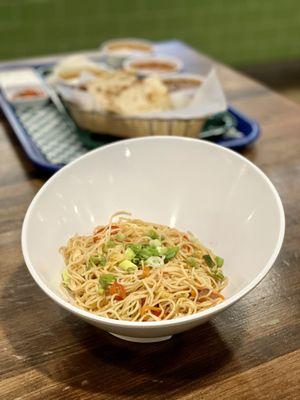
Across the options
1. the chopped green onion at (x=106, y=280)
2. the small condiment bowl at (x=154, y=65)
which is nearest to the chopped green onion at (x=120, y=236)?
the chopped green onion at (x=106, y=280)

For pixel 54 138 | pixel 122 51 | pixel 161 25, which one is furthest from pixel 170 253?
pixel 161 25

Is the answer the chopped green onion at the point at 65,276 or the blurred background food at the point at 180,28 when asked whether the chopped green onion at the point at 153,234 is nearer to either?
the chopped green onion at the point at 65,276

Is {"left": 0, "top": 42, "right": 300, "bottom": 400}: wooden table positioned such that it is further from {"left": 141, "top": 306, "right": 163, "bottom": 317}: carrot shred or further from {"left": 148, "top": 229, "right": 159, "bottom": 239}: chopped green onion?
{"left": 148, "top": 229, "right": 159, "bottom": 239}: chopped green onion

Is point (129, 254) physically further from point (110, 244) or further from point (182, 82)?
point (182, 82)

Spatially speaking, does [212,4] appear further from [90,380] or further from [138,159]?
[90,380]

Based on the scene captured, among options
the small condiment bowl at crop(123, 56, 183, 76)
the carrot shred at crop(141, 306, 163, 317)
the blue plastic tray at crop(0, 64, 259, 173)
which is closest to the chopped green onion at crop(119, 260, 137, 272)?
the carrot shred at crop(141, 306, 163, 317)

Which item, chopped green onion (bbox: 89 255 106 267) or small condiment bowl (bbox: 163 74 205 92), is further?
small condiment bowl (bbox: 163 74 205 92)
